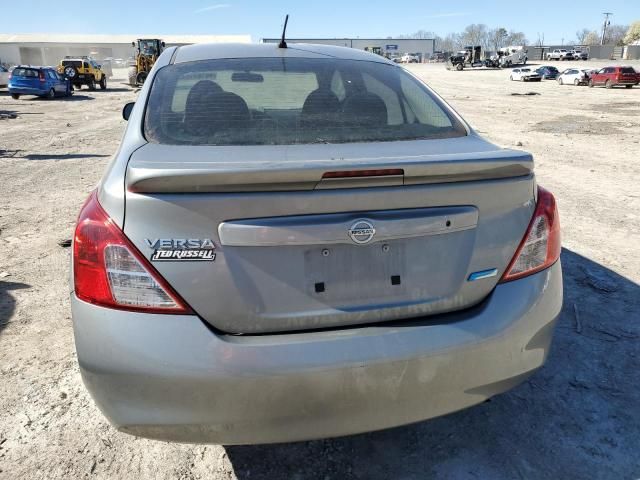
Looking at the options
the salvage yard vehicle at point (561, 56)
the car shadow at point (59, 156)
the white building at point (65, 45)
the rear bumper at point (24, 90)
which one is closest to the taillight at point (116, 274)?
the car shadow at point (59, 156)

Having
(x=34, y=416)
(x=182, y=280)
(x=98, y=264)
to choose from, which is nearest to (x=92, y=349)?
(x=98, y=264)

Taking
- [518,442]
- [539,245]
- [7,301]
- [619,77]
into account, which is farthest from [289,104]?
[619,77]

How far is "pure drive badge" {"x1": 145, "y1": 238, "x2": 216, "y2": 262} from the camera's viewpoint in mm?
1693

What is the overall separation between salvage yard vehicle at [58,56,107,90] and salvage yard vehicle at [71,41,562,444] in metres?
39.7

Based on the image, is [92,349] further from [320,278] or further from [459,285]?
[459,285]

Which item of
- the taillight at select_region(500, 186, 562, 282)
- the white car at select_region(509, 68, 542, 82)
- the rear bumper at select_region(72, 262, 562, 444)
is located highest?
the white car at select_region(509, 68, 542, 82)

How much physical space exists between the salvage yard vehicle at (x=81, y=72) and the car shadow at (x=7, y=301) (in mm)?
37027

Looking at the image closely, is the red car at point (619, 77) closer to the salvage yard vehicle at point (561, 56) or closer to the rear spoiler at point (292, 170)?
the rear spoiler at point (292, 170)

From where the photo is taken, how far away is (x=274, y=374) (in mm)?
1702

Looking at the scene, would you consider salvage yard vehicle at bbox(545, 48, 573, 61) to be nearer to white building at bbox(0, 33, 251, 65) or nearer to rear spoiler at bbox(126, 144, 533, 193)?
white building at bbox(0, 33, 251, 65)

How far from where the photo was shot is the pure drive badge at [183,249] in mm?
1693

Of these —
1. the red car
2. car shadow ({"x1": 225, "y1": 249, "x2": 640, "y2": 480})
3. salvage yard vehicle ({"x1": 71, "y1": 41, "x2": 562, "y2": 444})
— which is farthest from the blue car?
the red car

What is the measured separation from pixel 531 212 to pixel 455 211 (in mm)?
379

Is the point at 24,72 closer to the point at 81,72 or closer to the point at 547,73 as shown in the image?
the point at 81,72
